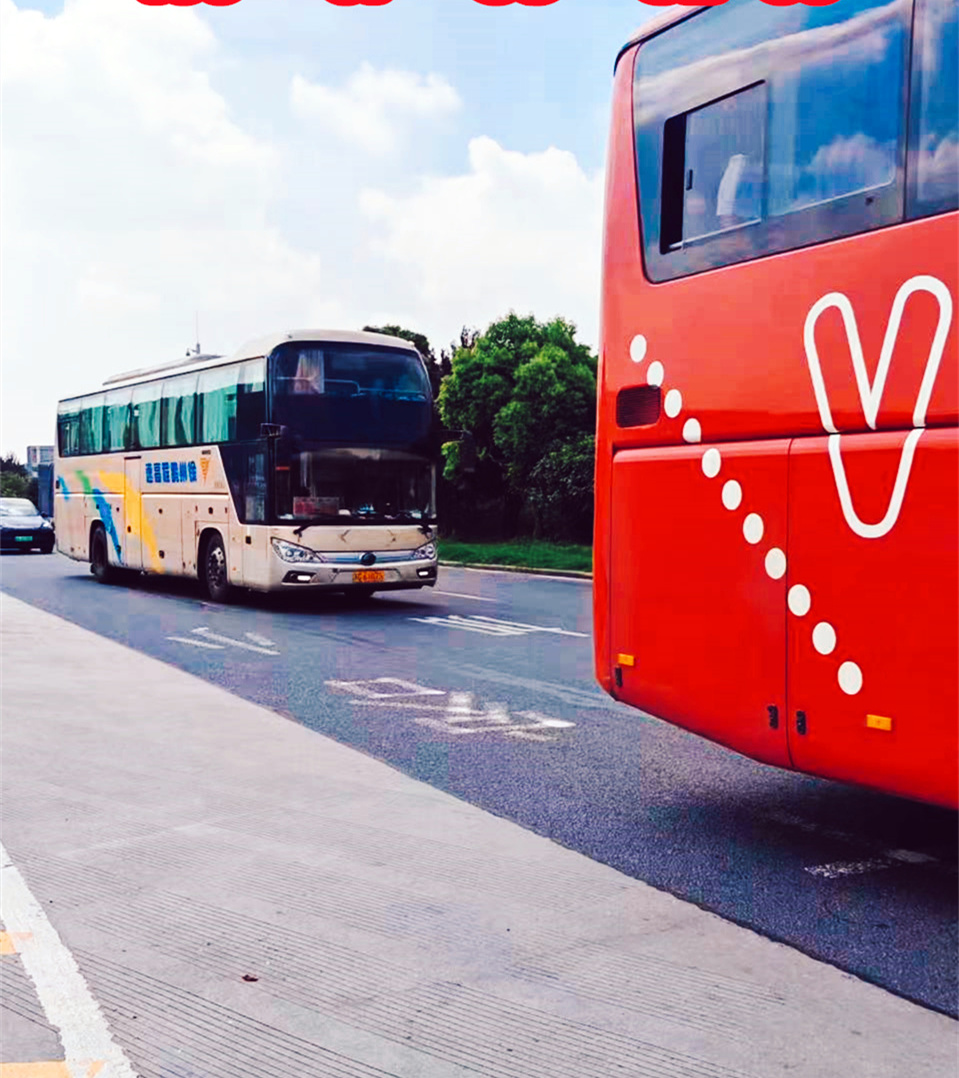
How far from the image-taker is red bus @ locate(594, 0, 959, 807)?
4.41 metres

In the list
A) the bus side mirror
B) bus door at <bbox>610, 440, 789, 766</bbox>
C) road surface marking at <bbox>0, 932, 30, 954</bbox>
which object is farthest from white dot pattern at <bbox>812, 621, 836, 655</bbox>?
the bus side mirror

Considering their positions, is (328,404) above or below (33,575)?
above

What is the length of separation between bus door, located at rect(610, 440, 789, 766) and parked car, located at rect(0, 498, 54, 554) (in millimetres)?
32016

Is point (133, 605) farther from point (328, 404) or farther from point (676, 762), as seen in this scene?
point (676, 762)

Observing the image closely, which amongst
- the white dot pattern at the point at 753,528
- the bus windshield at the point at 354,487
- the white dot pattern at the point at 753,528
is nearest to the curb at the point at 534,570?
the bus windshield at the point at 354,487

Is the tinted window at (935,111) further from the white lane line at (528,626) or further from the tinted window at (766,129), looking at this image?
the white lane line at (528,626)

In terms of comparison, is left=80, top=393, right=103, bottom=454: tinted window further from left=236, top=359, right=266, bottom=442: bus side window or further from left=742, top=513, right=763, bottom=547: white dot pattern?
left=742, top=513, right=763, bottom=547: white dot pattern

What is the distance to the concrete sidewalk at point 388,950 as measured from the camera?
360 centimetres

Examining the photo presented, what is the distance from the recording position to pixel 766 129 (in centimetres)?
518

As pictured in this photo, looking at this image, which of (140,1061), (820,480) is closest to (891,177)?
(820,480)

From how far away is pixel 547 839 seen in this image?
5867 mm

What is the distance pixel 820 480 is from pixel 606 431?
142cm

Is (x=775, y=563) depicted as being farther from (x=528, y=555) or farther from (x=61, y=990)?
(x=528, y=555)

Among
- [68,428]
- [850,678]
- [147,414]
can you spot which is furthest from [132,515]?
[850,678]
